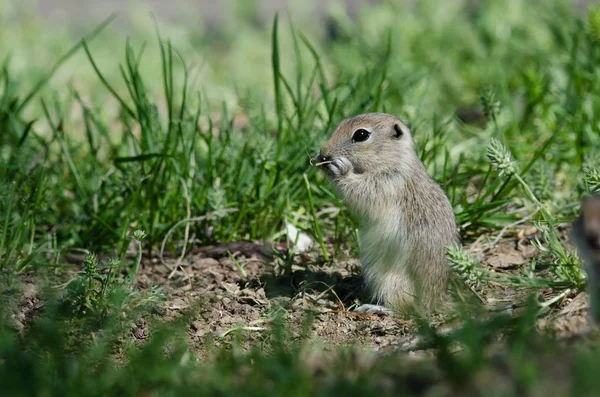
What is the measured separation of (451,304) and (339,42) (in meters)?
5.41

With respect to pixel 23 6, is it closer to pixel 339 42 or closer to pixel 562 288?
pixel 339 42

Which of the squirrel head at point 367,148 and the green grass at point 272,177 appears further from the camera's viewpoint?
the squirrel head at point 367,148

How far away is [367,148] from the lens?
4812mm

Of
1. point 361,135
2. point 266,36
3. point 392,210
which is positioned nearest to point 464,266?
point 392,210

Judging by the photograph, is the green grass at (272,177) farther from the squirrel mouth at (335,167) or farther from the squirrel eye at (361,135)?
the squirrel eye at (361,135)

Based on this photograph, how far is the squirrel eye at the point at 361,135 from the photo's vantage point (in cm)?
483

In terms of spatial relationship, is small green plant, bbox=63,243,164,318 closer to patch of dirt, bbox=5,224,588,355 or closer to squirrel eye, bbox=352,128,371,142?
patch of dirt, bbox=5,224,588,355

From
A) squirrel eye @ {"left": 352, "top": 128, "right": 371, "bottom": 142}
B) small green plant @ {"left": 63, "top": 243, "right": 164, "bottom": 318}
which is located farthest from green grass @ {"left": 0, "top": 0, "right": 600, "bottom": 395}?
squirrel eye @ {"left": 352, "top": 128, "right": 371, "bottom": 142}

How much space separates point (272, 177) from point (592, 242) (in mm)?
2528

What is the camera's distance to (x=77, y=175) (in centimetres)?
564

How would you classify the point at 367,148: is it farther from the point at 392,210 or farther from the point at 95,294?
the point at 95,294

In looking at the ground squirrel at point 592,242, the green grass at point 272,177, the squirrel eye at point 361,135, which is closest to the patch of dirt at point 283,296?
the green grass at point 272,177

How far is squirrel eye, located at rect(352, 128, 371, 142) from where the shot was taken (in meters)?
4.83

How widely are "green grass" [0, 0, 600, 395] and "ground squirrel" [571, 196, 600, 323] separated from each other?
0.84 feet
